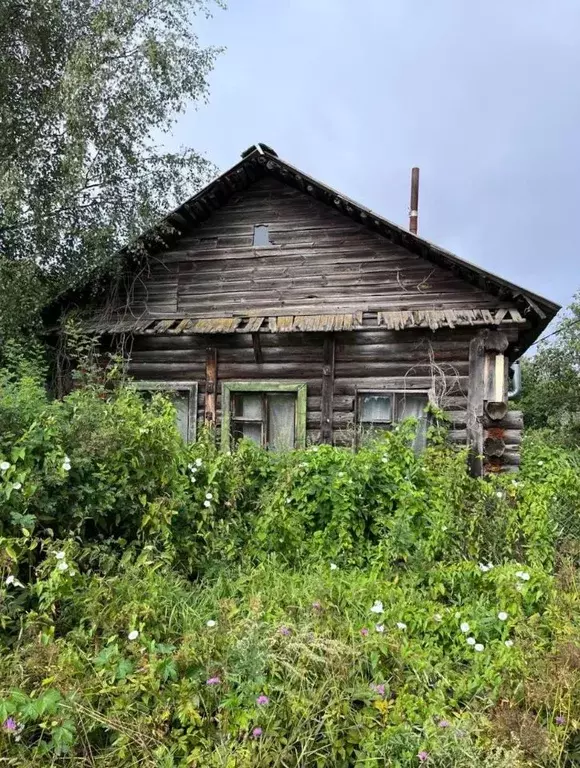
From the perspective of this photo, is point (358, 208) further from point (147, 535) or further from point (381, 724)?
point (381, 724)

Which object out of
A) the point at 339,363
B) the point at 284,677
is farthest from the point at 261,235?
the point at 284,677

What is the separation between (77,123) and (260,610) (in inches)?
330

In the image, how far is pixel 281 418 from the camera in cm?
914

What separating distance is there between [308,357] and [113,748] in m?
6.77

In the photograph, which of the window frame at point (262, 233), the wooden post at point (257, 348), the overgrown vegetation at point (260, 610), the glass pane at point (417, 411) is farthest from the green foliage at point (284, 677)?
the window frame at point (262, 233)

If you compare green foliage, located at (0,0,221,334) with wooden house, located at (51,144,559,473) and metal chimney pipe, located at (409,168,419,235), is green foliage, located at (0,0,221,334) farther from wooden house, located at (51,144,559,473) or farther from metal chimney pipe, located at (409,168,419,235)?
metal chimney pipe, located at (409,168,419,235)

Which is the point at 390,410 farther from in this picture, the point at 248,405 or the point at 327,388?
the point at 248,405

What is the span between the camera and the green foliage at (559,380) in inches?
746

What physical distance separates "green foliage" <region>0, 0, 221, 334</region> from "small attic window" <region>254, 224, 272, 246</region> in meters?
2.08

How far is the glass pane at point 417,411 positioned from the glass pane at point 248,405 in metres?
2.41

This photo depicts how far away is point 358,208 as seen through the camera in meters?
8.60

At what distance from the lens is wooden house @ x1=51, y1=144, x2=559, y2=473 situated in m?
8.16

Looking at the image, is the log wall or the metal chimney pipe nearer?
the log wall

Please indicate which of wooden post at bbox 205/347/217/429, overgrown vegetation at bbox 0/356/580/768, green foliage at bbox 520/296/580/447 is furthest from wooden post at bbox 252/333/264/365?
green foliage at bbox 520/296/580/447
